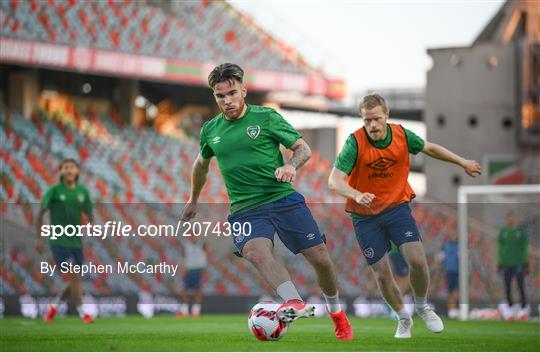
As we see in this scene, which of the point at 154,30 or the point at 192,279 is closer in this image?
the point at 192,279

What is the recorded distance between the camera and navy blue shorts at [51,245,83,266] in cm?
1447

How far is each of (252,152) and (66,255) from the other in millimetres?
6178

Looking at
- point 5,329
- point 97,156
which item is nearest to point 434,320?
point 5,329

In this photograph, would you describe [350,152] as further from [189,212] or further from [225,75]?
[225,75]

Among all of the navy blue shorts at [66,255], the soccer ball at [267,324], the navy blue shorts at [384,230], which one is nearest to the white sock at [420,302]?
the navy blue shorts at [384,230]

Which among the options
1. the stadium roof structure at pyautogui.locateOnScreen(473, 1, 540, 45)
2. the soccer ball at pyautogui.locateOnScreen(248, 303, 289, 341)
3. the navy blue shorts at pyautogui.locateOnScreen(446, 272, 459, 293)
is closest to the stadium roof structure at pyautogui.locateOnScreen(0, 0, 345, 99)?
the stadium roof structure at pyautogui.locateOnScreen(473, 1, 540, 45)

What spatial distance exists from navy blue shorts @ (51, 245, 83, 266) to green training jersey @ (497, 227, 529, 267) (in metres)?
9.03

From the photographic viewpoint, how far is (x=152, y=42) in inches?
1283

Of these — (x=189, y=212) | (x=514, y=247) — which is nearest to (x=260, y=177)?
(x=189, y=212)

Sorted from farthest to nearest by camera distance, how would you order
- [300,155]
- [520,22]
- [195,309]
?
[520,22], [195,309], [300,155]

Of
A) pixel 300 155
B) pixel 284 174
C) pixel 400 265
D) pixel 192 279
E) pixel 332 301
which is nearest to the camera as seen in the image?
pixel 284 174

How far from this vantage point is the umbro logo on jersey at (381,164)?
1029 cm

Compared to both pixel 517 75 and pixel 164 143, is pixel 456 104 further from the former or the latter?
pixel 164 143

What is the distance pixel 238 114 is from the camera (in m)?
9.14
